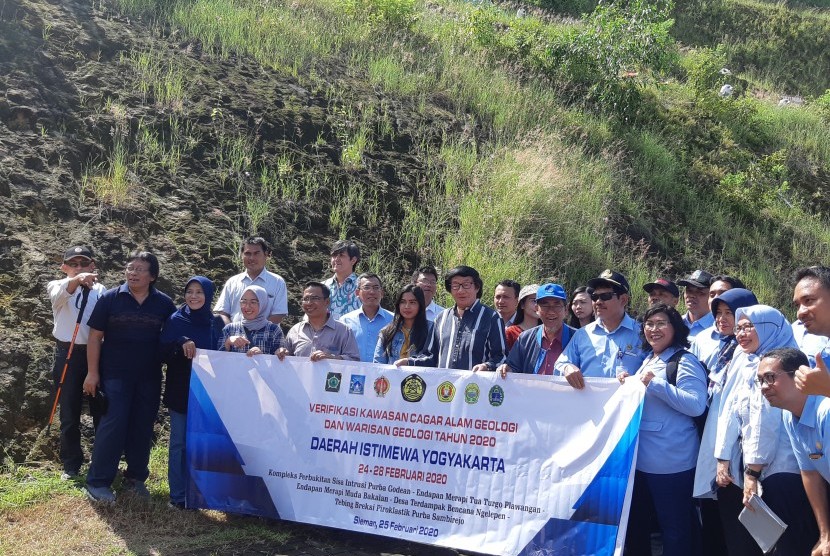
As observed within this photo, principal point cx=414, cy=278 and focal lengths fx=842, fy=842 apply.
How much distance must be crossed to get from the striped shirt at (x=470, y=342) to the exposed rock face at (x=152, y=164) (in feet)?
9.82

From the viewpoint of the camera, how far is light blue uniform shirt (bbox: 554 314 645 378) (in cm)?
567

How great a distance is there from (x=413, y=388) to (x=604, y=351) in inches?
53.3

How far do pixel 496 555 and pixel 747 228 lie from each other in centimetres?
998

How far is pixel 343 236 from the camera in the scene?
9.87m

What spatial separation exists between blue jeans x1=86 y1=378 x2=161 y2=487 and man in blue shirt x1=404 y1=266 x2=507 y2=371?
82.4 inches

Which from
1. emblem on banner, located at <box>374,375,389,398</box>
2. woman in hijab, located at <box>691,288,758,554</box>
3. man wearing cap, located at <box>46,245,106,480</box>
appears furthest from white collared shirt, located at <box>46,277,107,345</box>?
woman in hijab, located at <box>691,288,758,554</box>

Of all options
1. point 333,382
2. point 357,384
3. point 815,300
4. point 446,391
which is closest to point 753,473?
point 815,300

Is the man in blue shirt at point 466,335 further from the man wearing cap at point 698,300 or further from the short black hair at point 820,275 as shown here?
the short black hair at point 820,275

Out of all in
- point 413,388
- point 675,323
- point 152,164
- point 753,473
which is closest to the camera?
point 753,473

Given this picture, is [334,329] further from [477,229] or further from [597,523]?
[477,229]

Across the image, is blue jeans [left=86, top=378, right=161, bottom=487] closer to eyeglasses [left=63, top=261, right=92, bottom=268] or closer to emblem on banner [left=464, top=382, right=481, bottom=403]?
eyeglasses [left=63, top=261, right=92, bottom=268]

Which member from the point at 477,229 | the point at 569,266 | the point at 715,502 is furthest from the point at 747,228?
the point at 715,502

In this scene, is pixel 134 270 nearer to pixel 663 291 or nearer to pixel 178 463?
A: pixel 178 463

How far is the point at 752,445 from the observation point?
4.62m
